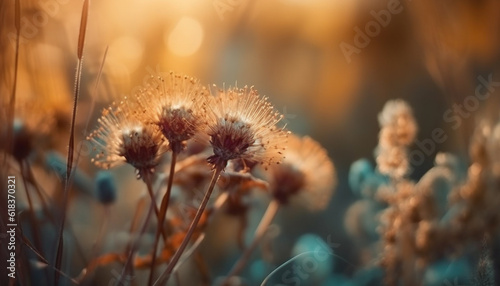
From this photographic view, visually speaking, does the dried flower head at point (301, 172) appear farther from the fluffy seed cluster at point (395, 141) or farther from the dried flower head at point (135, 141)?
the dried flower head at point (135, 141)

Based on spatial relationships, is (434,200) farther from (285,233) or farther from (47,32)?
(47,32)

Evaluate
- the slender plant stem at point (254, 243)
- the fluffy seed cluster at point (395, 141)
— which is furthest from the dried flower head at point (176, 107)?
the fluffy seed cluster at point (395, 141)

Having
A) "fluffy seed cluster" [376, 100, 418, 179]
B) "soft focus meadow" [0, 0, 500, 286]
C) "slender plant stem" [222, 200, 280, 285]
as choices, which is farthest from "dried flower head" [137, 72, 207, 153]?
"fluffy seed cluster" [376, 100, 418, 179]

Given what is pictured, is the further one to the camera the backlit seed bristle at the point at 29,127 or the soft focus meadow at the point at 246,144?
the backlit seed bristle at the point at 29,127

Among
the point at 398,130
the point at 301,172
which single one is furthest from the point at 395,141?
the point at 301,172

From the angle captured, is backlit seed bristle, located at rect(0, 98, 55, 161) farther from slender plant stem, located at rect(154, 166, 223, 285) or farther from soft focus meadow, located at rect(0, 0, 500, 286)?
slender plant stem, located at rect(154, 166, 223, 285)

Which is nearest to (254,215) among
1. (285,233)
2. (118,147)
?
(285,233)
